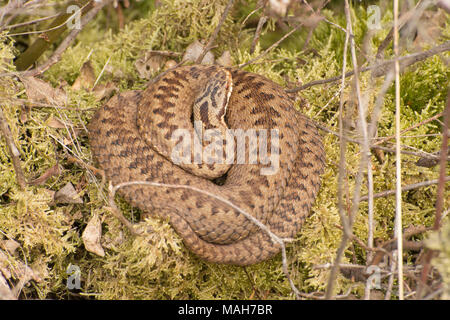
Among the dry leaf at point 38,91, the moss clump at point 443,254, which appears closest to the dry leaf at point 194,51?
the dry leaf at point 38,91

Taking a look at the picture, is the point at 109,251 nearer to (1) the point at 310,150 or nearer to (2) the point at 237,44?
(1) the point at 310,150

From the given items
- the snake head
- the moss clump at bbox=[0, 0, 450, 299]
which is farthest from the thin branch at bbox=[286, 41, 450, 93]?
the snake head

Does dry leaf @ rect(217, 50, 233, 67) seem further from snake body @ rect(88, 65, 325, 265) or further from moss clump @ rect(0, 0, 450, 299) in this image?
snake body @ rect(88, 65, 325, 265)

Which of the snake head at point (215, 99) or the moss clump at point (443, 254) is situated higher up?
the snake head at point (215, 99)

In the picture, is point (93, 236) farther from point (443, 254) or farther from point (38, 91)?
point (443, 254)

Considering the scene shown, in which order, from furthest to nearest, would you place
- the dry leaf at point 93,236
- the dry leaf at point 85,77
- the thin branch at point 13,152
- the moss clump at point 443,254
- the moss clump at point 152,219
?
the dry leaf at point 85,77, the dry leaf at point 93,236, the moss clump at point 152,219, the thin branch at point 13,152, the moss clump at point 443,254

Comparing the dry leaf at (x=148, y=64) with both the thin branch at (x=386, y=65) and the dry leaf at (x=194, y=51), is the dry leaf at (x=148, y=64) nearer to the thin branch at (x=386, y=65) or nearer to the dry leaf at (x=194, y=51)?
the dry leaf at (x=194, y=51)

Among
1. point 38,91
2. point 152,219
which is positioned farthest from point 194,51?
point 152,219
